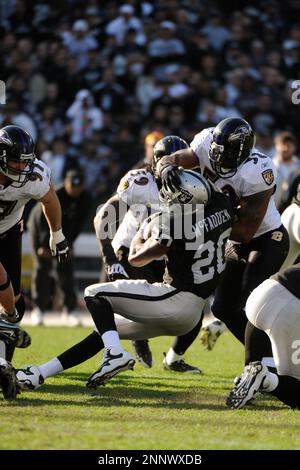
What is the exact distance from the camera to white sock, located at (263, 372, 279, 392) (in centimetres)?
483

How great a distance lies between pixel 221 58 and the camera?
1380 centimetres

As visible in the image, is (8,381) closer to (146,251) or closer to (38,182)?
(146,251)

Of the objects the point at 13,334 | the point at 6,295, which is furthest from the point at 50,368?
the point at 6,295

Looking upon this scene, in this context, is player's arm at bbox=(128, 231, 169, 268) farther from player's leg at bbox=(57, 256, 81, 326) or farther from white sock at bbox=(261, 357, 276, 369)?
player's leg at bbox=(57, 256, 81, 326)

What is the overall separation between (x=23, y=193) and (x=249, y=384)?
6.44 ft

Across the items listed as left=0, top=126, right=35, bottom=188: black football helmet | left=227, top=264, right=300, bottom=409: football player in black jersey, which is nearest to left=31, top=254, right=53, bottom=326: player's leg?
left=0, top=126, right=35, bottom=188: black football helmet

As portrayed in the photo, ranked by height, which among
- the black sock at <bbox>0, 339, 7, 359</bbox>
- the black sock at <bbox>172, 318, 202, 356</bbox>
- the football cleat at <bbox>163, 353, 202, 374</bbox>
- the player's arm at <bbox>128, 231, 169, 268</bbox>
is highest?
the player's arm at <bbox>128, 231, 169, 268</bbox>

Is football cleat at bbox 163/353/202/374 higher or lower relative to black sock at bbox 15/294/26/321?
lower

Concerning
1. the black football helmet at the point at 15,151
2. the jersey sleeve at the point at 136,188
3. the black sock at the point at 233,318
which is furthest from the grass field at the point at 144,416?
the black football helmet at the point at 15,151

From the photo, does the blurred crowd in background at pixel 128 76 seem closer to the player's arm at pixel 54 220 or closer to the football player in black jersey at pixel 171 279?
the player's arm at pixel 54 220

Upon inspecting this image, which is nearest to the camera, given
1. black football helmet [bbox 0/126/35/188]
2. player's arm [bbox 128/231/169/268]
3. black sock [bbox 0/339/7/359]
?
player's arm [bbox 128/231/169/268]

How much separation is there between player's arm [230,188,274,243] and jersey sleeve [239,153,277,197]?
4 cm

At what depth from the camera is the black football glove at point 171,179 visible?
16.9 feet
